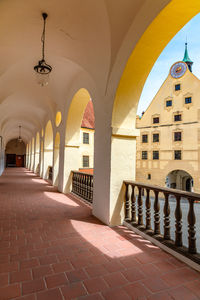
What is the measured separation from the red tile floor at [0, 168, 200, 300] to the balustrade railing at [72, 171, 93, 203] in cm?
216

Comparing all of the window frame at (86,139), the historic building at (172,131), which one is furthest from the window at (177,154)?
the window frame at (86,139)

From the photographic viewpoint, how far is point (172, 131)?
2273 cm

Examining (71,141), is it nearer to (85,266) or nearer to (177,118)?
(85,266)

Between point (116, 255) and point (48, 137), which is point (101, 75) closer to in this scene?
point (116, 255)

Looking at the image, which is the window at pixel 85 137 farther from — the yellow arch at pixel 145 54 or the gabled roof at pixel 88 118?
the yellow arch at pixel 145 54

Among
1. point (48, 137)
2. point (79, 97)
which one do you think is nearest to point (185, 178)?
point (48, 137)

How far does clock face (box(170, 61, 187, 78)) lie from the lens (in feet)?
72.7

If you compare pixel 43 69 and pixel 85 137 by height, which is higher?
pixel 85 137

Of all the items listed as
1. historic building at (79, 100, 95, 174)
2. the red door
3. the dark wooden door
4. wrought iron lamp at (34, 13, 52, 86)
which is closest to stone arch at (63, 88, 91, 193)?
wrought iron lamp at (34, 13, 52, 86)

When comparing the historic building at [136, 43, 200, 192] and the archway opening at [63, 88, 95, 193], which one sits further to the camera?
the historic building at [136, 43, 200, 192]

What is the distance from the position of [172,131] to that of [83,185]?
62.8ft

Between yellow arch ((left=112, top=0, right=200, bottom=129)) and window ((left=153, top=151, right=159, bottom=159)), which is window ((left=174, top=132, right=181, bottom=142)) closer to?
window ((left=153, top=151, right=159, bottom=159))

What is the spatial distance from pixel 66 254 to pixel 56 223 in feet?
4.58

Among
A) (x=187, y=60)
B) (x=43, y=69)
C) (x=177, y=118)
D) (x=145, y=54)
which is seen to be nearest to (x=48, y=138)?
(x=43, y=69)
